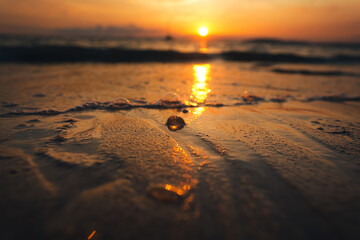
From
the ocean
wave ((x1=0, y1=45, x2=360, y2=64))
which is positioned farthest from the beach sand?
wave ((x1=0, y1=45, x2=360, y2=64))

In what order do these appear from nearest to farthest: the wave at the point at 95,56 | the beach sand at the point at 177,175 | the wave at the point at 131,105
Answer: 1. the beach sand at the point at 177,175
2. the wave at the point at 131,105
3. the wave at the point at 95,56

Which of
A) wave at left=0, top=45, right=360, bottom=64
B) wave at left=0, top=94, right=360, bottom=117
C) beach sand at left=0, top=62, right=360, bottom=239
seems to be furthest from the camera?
wave at left=0, top=45, right=360, bottom=64

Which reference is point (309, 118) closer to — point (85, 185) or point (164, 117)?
point (164, 117)

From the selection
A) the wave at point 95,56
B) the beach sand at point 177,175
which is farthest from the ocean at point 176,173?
the wave at point 95,56

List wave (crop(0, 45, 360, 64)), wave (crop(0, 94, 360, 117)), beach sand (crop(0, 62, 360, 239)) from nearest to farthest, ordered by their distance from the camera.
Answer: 1. beach sand (crop(0, 62, 360, 239))
2. wave (crop(0, 94, 360, 117))
3. wave (crop(0, 45, 360, 64))

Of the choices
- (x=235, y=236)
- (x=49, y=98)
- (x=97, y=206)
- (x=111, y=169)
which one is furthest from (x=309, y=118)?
(x=49, y=98)

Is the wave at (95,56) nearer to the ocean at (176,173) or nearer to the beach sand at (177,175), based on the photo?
the ocean at (176,173)

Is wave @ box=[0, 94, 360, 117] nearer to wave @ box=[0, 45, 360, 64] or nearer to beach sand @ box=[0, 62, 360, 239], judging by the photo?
Answer: beach sand @ box=[0, 62, 360, 239]

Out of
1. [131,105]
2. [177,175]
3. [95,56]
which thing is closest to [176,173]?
[177,175]

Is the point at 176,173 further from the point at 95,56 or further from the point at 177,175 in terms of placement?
the point at 95,56
